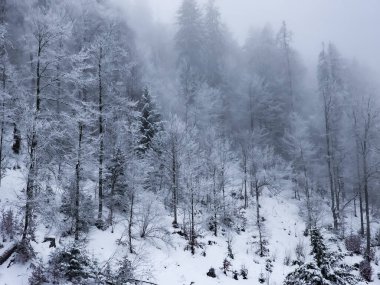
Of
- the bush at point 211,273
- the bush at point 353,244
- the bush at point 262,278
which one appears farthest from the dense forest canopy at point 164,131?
the bush at point 262,278

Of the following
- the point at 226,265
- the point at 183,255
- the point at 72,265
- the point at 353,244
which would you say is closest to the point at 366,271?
the point at 353,244

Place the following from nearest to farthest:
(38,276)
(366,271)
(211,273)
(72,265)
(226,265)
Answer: (38,276) → (72,265) → (211,273) → (226,265) → (366,271)

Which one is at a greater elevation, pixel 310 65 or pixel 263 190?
pixel 310 65

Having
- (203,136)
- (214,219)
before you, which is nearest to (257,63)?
(203,136)

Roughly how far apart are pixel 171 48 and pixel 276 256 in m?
38.8

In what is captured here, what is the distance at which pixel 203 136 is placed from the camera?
34406 millimetres

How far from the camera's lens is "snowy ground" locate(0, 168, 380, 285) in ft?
50.8

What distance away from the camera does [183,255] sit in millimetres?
19641

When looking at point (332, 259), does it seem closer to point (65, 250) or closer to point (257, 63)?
point (65, 250)

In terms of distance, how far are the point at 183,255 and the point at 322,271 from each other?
10.4m

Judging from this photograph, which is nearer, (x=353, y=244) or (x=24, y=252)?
(x=24, y=252)

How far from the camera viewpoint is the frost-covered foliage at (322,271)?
34.2ft

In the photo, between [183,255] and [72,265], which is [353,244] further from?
[72,265]

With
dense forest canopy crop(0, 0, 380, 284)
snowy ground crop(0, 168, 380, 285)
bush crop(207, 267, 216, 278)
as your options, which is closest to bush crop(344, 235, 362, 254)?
snowy ground crop(0, 168, 380, 285)
